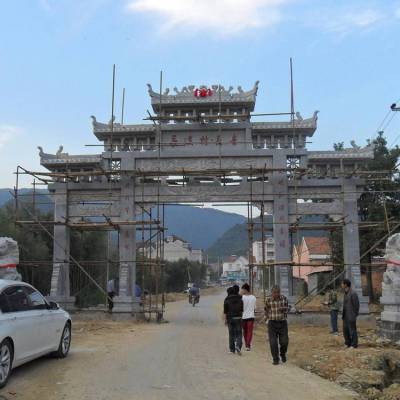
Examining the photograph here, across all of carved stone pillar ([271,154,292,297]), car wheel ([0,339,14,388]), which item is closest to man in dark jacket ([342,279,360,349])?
carved stone pillar ([271,154,292,297])

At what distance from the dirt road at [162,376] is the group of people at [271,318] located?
13.0 inches

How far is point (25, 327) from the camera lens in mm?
8250

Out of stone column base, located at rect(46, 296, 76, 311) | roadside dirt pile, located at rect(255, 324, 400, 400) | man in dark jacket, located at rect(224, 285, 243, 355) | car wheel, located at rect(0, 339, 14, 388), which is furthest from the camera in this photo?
stone column base, located at rect(46, 296, 76, 311)

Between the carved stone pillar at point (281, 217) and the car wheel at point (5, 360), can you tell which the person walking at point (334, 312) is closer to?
the carved stone pillar at point (281, 217)

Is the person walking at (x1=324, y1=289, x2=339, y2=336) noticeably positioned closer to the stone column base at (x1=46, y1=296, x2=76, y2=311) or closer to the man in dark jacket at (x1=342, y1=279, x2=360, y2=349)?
the man in dark jacket at (x1=342, y1=279, x2=360, y2=349)

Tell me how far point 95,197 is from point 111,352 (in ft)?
30.9

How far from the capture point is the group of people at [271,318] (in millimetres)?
10078

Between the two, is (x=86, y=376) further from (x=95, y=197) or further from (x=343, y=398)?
(x=95, y=197)

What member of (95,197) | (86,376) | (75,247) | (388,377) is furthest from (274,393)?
(75,247)

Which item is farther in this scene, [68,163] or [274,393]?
[68,163]

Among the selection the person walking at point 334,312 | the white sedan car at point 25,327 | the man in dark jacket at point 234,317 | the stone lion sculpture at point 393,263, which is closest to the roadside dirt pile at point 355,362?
the person walking at point 334,312

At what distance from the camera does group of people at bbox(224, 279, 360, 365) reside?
10.1m

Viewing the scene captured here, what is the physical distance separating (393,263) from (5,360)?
30.8ft

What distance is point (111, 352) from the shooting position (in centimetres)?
1120
